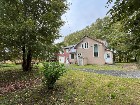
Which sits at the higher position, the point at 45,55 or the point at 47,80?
the point at 45,55

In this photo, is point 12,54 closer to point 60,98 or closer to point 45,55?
point 45,55

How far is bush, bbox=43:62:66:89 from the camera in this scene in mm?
11742

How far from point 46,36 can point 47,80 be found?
6.33m

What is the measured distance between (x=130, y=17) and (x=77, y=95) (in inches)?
219

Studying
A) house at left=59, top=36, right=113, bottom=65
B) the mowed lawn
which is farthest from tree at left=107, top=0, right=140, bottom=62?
house at left=59, top=36, right=113, bottom=65

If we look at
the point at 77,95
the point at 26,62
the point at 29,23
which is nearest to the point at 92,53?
the point at 26,62

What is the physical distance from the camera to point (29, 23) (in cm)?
1584

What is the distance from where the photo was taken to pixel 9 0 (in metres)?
17.3

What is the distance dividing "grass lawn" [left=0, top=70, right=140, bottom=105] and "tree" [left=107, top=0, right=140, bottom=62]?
453cm

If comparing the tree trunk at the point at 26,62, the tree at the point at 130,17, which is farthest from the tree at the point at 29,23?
the tree at the point at 130,17

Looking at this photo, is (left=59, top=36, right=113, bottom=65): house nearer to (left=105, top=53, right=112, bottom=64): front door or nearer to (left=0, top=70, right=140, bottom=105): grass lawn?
(left=105, top=53, right=112, bottom=64): front door

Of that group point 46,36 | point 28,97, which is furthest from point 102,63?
point 28,97

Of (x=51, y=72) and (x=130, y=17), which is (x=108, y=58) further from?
(x=130, y=17)

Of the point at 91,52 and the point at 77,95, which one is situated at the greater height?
the point at 91,52
